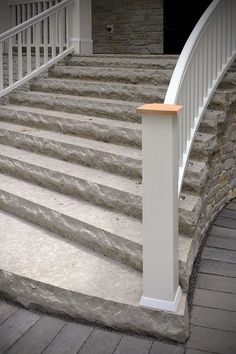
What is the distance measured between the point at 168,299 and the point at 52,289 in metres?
0.68

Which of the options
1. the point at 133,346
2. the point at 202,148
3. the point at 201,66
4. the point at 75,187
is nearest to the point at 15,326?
the point at 133,346

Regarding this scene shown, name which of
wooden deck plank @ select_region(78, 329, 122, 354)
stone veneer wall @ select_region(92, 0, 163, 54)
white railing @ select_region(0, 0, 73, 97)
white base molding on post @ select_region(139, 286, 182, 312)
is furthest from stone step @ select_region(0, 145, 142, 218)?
stone veneer wall @ select_region(92, 0, 163, 54)

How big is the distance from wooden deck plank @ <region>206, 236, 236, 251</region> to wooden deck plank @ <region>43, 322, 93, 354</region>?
4.34 ft

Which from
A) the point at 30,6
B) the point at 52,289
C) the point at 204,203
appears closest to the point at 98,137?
the point at 204,203

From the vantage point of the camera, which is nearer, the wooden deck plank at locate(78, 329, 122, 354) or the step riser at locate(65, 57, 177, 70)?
the wooden deck plank at locate(78, 329, 122, 354)

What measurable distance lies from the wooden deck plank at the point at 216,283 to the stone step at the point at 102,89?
185 cm

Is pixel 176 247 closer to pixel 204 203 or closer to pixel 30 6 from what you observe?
pixel 204 203

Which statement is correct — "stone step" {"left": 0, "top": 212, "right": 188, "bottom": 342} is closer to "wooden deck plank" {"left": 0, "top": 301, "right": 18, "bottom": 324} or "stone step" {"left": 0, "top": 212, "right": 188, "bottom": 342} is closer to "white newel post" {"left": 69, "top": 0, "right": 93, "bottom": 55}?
"wooden deck plank" {"left": 0, "top": 301, "right": 18, "bottom": 324}

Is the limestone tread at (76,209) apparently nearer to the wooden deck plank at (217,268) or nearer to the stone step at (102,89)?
the wooden deck plank at (217,268)

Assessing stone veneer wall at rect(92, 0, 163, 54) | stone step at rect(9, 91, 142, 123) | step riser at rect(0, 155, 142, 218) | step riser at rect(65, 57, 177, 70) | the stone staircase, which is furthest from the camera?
stone veneer wall at rect(92, 0, 163, 54)

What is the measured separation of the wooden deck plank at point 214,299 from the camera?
2648 millimetres

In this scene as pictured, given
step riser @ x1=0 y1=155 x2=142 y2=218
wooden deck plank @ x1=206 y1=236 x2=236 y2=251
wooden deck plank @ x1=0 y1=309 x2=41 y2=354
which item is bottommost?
wooden deck plank @ x1=0 y1=309 x2=41 y2=354

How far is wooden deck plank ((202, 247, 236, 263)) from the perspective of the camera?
3209 millimetres

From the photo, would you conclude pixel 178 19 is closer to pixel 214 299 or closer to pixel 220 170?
pixel 220 170
